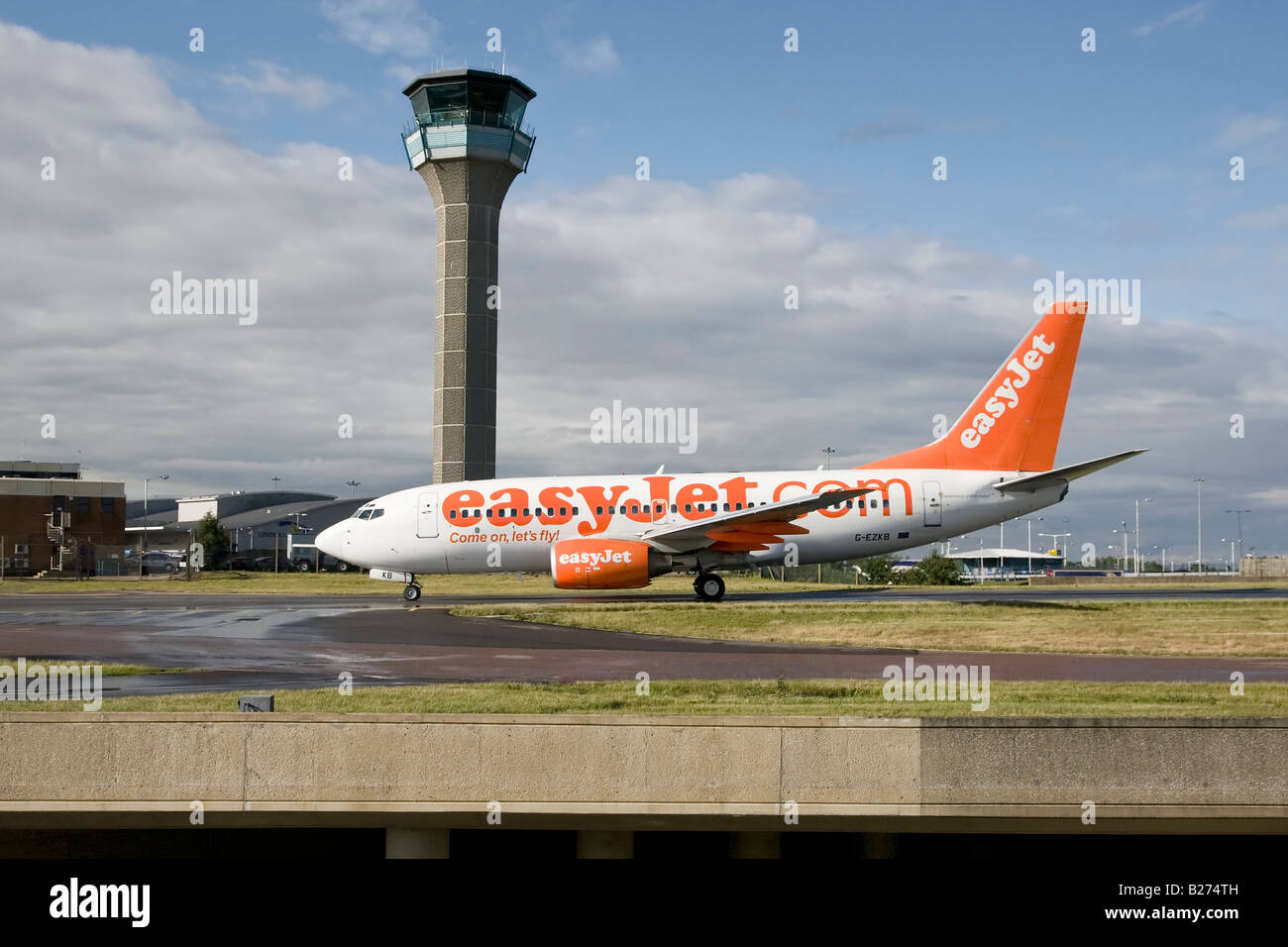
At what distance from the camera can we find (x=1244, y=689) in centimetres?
1566

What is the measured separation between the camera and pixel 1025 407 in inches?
1309

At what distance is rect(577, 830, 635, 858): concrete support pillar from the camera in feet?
37.1

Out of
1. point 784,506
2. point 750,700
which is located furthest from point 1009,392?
point 750,700

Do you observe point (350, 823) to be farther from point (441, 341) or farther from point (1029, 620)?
point (441, 341)

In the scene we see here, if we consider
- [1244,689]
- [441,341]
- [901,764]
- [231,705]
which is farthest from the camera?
[441,341]

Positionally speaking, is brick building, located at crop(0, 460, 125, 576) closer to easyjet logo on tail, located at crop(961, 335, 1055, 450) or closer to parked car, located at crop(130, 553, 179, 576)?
parked car, located at crop(130, 553, 179, 576)

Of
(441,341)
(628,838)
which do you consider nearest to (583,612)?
(628,838)

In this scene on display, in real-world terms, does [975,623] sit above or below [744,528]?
below

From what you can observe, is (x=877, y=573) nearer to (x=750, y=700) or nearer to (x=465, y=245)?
(x=465, y=245)

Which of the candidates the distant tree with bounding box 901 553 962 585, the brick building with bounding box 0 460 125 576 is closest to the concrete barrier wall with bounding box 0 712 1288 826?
the distant tree with bounding box 901 553 962 585

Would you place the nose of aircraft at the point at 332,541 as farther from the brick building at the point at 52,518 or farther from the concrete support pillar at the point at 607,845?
the brick building at the point at 52,518

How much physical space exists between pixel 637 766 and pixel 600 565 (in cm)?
2099
